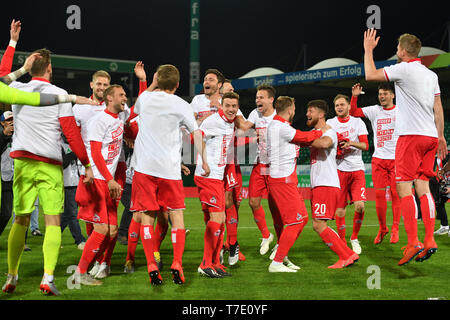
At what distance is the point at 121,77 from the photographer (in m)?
37.2

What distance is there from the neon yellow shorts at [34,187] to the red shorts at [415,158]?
11.0 feet

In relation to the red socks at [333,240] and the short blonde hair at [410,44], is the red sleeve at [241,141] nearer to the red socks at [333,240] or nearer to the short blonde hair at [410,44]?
the red socks at [333,240]

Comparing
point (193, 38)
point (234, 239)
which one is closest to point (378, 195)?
point (234, 239)

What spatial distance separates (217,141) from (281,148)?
0.72 m

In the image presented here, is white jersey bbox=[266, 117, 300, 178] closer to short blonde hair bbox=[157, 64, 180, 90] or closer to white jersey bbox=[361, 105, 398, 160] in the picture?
short blonde hair bbox=[157, 64, 180, 90]

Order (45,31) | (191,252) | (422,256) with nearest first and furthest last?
(422,256)
(191,252)
(45,31)

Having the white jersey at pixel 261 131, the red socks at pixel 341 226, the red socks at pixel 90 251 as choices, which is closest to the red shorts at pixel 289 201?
the white jersey at pixel 261 131

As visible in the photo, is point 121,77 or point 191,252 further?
point 121,77

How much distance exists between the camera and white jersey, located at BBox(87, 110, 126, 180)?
5.39m

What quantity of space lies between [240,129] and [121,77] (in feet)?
105

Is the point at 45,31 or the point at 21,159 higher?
the point at 45,31

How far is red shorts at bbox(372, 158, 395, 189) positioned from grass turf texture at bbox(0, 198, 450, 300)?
3.50 ft

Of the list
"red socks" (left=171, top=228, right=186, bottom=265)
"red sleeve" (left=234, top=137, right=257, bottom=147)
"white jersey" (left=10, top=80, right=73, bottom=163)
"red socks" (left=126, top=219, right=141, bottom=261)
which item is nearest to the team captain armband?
"white jersey" (left=10, top=80, right=73, bottom=163)
